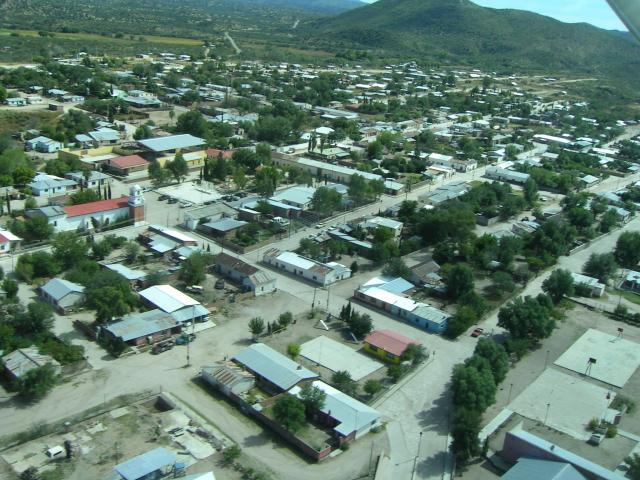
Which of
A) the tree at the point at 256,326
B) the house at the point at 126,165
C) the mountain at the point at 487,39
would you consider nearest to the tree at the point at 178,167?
the house at the point at 126,165

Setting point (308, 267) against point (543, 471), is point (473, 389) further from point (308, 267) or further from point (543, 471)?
point (308, 267)

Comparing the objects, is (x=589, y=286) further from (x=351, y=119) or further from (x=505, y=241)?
(x=351, y=119)

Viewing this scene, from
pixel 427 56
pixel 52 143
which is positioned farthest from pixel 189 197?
pixel 427 56

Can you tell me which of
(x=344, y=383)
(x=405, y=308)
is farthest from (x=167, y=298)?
(x=405, y=308)

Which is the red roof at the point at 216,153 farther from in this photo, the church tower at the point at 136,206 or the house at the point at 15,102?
the house at the point at 15,102

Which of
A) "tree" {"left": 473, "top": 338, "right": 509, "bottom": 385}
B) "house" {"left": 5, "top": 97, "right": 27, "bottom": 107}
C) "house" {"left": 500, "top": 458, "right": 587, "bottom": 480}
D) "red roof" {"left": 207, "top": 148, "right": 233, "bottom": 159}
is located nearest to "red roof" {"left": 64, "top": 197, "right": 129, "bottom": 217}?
"red roof" {"left": 207, "top": 148, "right": 233, "bottom": 159}
